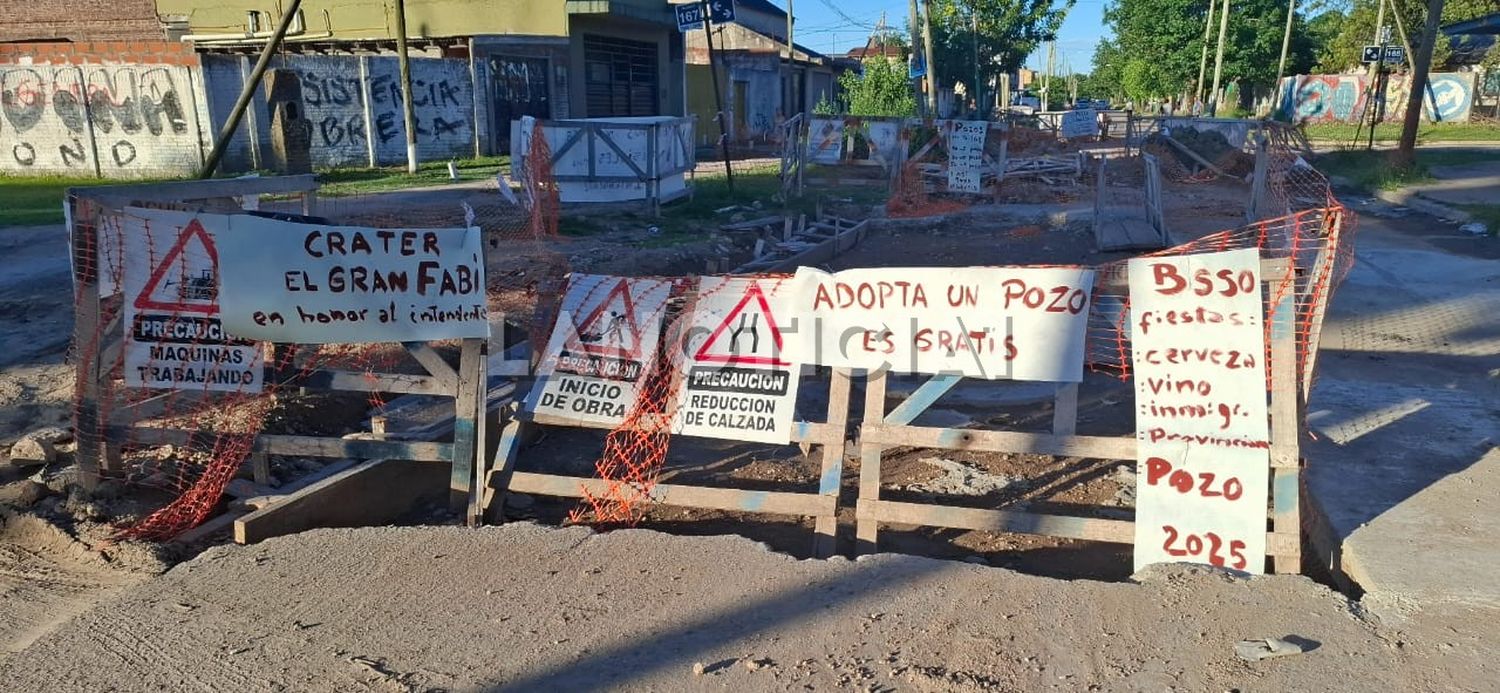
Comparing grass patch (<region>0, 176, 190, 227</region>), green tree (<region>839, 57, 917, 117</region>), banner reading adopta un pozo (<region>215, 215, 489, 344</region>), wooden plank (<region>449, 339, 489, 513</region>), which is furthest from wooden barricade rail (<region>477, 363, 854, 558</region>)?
green tree (<region>839, 57, 917, 117</region>)

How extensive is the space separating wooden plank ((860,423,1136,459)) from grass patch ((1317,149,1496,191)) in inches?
744

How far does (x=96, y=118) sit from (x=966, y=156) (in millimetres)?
18667

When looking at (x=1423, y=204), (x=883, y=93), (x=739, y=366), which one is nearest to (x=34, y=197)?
(x=739, y=366)

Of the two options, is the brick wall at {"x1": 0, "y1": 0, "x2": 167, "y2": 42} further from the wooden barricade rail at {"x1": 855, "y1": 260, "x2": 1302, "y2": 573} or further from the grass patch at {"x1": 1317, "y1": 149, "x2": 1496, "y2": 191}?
the wooden barricade rail at {"x1": 855, "y1": 260, "x2": 1302, "y2": 573}

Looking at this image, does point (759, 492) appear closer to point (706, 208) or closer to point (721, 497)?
point (721, 497)

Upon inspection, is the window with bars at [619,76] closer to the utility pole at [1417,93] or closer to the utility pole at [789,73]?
the utility pole at [789,73]

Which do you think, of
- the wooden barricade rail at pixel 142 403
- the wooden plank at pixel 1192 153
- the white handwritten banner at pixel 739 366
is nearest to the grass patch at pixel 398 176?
the wooden barricade rail at pixel 142 403

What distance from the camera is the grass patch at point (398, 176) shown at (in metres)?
19.6

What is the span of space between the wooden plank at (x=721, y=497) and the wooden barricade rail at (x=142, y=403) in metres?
0.54

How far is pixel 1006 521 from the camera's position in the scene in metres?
4.38

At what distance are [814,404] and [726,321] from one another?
2.30m

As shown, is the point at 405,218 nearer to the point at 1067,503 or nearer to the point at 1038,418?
the point at 1038,418

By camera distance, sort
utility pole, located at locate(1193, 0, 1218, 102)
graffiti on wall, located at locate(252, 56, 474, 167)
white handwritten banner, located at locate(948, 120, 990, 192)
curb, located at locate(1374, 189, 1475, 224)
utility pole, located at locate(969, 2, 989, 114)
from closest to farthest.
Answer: curb, located at locate(1374, 189, 1475, 224), white handwritten banner, located at locate(948, 120, 990, 192), graffiti on wall, located at locate(252, 56, 474, 167), utility pole, located at locate(969, 2, 989, 114), utility pole, located at locate(1193, 0, 1218, 102)

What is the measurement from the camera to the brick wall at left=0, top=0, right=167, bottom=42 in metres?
30.3
